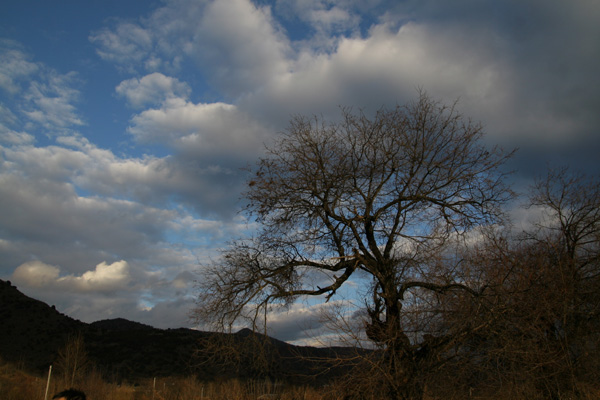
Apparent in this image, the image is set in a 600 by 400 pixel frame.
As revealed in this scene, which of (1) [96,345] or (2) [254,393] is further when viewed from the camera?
(1) [96,345]

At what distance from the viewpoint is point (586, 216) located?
49.8ft

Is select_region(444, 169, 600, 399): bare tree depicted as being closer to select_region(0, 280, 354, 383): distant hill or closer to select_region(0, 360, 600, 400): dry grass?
select_region(0, 360, 600, 400): dry grass

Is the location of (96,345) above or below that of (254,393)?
above

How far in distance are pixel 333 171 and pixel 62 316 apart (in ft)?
215

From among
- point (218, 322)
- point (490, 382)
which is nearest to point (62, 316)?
point (218, 322)

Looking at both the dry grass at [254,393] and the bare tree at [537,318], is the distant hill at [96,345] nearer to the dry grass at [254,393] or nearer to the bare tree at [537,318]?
the dry grass at [254,393]

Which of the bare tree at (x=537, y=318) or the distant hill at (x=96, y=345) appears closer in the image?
the bare tree at (x=537, y=318)

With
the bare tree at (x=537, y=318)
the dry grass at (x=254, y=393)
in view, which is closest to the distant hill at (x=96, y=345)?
the dry grass at (x=254, y=393)

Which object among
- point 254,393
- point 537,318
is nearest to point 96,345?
point 254,393

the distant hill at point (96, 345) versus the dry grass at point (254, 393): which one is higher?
the distant hill at point (96, 345)

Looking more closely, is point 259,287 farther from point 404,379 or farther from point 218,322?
point 404,379

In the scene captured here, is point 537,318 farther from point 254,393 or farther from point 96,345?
point 96,345

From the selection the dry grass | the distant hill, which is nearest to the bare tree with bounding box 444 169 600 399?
A: the dry grass

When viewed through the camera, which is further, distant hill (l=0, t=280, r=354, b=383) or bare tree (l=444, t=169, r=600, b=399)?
distant hill (l=0, t=280, r=354, b=383)
